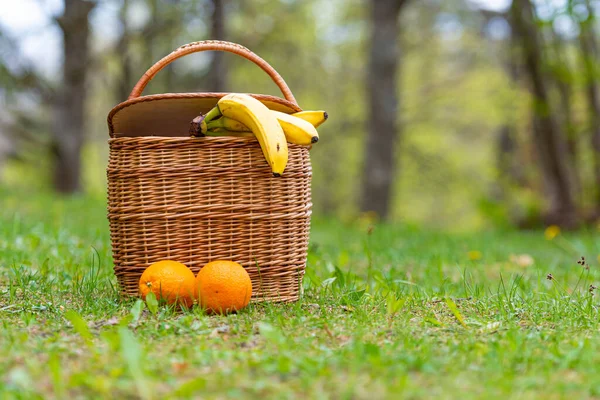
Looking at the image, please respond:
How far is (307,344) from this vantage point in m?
2.17

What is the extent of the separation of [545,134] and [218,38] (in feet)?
14.7

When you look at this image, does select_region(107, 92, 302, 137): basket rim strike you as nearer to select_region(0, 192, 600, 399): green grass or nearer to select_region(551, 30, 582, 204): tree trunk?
select_region(0, 192, 600, 399): green grass

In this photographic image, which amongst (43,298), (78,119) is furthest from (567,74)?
(78,119)

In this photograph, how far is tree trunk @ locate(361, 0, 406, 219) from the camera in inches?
344

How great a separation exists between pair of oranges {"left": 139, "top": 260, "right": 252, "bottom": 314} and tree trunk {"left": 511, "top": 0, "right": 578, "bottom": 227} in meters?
6.52

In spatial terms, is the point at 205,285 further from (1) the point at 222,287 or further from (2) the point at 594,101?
(2) the point at 594,101

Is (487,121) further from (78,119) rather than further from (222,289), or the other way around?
(222,289)

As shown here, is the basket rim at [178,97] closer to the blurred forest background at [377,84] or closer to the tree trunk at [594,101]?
the blurred forest background at [377,84]

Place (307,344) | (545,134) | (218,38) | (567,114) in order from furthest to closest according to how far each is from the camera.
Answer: (567,114)
(545,134)
(218,38)
(307,344)

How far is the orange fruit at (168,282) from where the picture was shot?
103 inches

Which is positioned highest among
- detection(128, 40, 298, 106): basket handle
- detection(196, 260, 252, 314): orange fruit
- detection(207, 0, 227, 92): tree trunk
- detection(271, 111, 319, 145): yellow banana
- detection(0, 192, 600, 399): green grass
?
→ detection(207, 0, 227, 92): tree trunk

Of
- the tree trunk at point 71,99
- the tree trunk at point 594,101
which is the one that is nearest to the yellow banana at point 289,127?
the tree trunk at point 594,101

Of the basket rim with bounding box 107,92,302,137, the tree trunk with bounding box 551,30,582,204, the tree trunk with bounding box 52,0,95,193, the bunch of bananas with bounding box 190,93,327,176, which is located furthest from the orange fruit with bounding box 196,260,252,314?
the tree trunk with bounding box 52,0,95,193

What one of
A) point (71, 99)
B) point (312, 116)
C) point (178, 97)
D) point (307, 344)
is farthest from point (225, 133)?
point (71, 99)
